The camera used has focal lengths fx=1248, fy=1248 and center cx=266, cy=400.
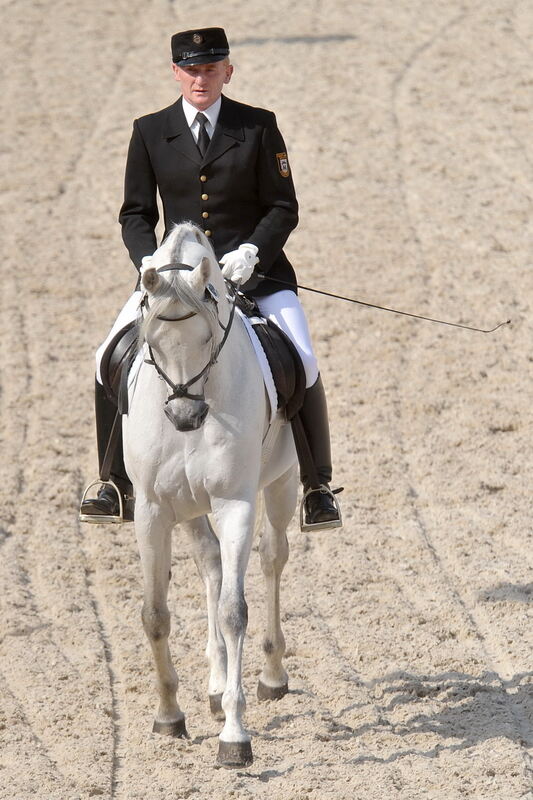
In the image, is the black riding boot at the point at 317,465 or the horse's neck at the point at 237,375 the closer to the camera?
the horse's neck at the point at 237,375

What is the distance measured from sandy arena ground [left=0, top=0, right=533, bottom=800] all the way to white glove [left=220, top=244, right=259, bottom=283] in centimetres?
233

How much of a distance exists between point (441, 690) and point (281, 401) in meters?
1.88

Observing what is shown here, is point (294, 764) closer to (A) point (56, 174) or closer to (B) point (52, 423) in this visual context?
(B) point (52, 423)

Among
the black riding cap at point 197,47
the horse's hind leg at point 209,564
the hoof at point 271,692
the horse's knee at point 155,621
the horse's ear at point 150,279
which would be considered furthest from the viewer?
the hoof at point 271,692

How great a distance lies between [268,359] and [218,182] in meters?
0.90

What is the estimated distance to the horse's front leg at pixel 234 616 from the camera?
18.5ft

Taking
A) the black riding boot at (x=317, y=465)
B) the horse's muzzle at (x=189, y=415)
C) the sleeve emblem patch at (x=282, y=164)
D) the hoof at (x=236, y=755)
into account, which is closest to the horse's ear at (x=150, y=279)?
the horse's muzzle at (x=189, y=415)

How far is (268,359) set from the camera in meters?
6.05

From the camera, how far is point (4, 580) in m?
8.14

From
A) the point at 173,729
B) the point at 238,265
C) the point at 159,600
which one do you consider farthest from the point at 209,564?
the point at 238,265

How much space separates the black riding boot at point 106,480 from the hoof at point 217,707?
1.06 meters

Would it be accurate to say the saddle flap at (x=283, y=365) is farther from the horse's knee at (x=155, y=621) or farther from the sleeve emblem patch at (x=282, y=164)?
the horse's knee at (x=155, y=621)

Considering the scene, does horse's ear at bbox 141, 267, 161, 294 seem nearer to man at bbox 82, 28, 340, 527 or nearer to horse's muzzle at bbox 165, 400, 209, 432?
horse's muzzle at bbox 165, 400, 209, 432

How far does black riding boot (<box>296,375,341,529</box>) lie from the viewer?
258 inches
